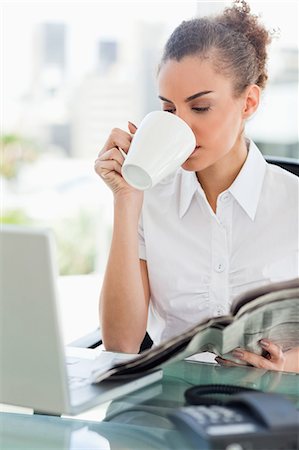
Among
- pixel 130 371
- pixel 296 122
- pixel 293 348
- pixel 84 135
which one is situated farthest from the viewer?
pixel 84 135

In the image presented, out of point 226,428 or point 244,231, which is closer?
point 226,428

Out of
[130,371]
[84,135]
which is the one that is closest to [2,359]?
[130,371]

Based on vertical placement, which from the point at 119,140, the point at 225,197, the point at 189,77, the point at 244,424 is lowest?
the point at 244,424

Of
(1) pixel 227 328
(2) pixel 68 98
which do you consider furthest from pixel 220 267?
(2) pixel 68 98

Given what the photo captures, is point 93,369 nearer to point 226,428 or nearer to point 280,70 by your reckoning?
point 226,428

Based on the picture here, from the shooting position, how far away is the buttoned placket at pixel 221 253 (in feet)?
5.40

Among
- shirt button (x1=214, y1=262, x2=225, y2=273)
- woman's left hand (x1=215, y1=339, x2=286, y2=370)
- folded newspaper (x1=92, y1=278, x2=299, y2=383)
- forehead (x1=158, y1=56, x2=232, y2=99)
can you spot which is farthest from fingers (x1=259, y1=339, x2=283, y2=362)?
forehead (x1=158, y1=56, x2=232, y2=99)

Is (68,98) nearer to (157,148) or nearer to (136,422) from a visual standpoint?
(157,148)

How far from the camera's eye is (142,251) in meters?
1.75

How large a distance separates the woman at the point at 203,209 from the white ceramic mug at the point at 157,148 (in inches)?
5.3

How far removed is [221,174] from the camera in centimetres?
173

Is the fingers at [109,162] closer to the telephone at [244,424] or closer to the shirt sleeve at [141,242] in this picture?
the shirt sleeve at [141,242]

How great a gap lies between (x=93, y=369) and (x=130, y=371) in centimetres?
10

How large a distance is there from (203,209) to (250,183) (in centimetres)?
11
